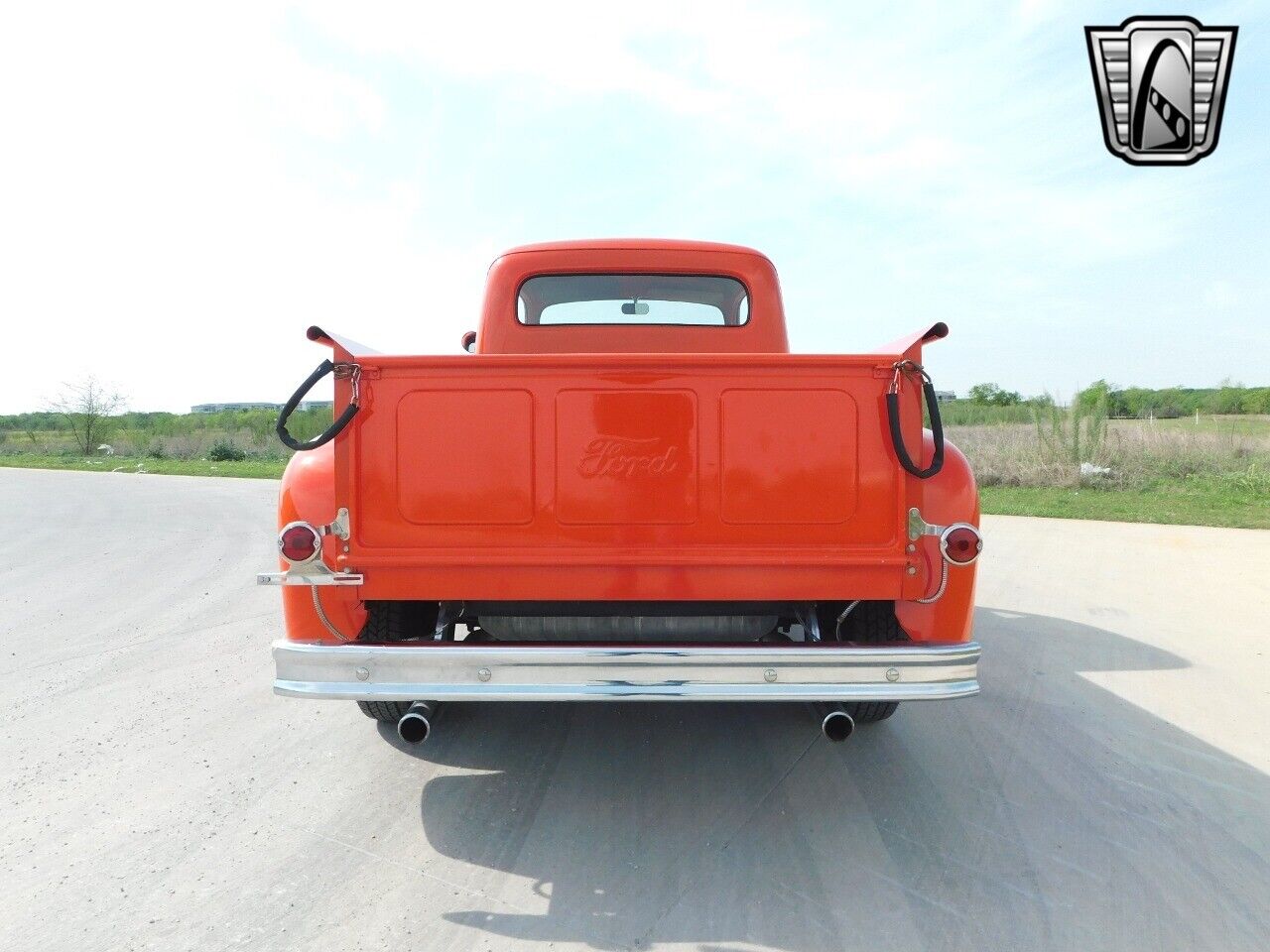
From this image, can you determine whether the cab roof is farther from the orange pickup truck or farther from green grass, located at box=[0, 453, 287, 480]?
green grass, located at box=[0, 453, 287, 480]

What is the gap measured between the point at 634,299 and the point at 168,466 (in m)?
26.1

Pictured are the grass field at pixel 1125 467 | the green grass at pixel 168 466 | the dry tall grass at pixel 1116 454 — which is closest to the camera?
the grass field at pixel 1125 467

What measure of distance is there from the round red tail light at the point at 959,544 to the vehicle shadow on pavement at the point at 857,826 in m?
1.01

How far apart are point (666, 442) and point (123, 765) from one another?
9.07ft

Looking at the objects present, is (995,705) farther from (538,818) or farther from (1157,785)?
(538,818)

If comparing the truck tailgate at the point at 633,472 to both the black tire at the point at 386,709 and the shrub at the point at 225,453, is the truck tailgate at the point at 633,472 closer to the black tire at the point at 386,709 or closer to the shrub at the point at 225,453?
the black tire at the point at 386,709

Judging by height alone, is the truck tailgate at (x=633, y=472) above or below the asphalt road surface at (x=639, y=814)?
above

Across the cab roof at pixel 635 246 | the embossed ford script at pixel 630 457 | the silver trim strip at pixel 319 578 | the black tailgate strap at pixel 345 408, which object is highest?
the cab roof at pixel 635 246

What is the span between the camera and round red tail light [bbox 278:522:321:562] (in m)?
2.59

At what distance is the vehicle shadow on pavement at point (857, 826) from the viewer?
227 centimetres

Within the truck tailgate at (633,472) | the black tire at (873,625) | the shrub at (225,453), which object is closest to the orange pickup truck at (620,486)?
the truck tailgate at (633,472)

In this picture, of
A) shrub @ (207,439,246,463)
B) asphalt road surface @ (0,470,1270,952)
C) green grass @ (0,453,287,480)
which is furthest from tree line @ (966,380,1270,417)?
shrub @ (207,439,246,463)

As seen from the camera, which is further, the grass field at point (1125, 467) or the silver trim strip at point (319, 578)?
the grass field at point (1125, 467)

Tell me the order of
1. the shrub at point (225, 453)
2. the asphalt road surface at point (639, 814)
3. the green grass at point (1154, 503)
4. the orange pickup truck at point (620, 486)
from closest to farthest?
1. the asphalt road surface at point (639, 814)
2. the orange pickup truck at point (620, 486)
3. the green grass at point (1154, 503)
4. the shrub at point (225, 453)
